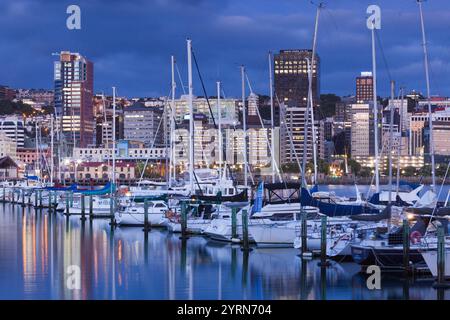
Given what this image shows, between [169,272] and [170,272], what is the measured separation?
35mm

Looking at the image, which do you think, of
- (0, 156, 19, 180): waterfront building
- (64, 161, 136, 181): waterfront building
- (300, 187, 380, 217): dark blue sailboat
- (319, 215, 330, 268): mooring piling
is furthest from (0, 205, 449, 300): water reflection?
(0, 156, 19, 180): waterfront building

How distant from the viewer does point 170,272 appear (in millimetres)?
33969

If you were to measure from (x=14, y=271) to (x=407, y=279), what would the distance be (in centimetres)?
1398

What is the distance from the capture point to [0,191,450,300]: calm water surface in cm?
2877

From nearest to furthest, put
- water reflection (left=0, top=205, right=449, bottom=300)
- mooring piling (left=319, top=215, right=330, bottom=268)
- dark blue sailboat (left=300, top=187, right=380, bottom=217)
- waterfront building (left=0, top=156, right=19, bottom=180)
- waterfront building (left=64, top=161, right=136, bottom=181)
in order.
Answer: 1. water reflection (left=0, top=205, right=449, bottom=300)
2. mooring piling (left=319, top=215, right=330, bottom=268)
3. dark blue sailboat (left=300, top=187, right=380, bottom=217)
4. waterfront building (left=0, top=156, right=19, bottom=180)
5. waterfront building (left=64, top=161, right=136, bottom=181)

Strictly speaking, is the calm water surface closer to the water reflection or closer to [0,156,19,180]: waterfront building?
the water reflection

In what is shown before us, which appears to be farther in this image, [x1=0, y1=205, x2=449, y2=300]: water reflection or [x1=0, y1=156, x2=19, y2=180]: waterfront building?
[x1=0, y1=156, x2=19, y2=180]: waterfront building

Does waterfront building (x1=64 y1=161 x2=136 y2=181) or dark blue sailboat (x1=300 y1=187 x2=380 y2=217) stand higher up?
Result: waterfront building (x1=64 y1=161 x2=136 y2=181)

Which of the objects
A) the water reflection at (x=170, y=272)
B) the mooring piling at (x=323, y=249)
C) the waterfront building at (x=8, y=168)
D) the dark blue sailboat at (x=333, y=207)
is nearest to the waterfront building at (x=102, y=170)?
the waterfront building at (x=8, y=168)

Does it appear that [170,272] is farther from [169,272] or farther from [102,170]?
[102,170]

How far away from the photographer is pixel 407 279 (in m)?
29.4

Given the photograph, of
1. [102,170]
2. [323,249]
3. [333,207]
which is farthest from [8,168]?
[323,249]
